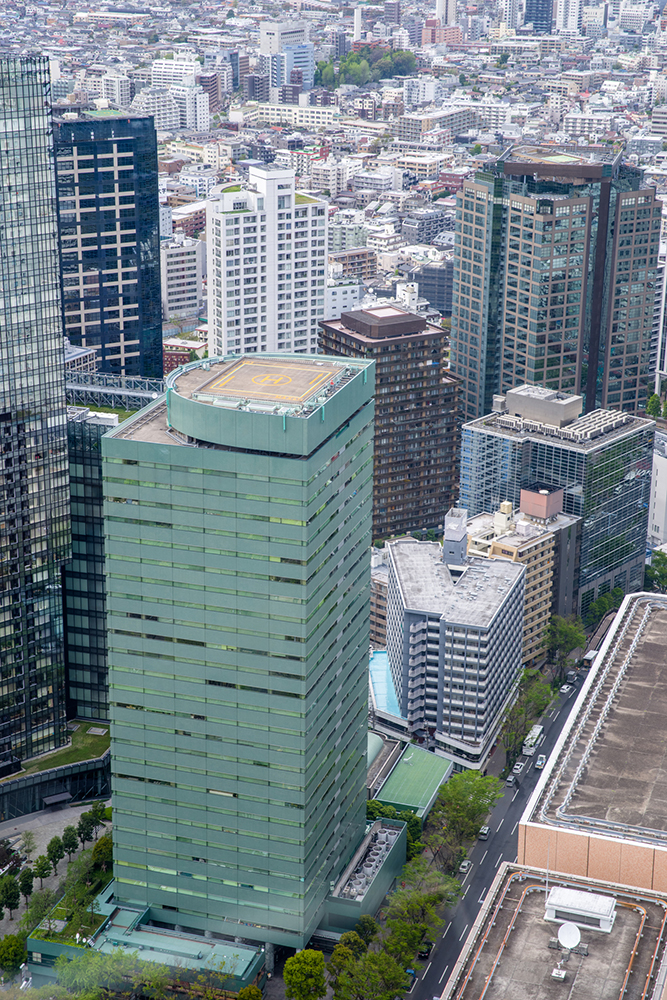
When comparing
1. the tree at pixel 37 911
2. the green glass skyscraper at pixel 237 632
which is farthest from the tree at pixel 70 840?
the green glass skyscraper at pixel 237 632

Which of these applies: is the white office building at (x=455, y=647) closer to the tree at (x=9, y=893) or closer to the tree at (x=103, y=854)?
the tree at (x=103, y=854)

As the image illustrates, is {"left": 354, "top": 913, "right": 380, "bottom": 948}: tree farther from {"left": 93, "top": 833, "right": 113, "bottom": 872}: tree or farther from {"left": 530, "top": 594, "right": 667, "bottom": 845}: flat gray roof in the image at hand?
{"left": 93, "top": 833, "right": 113, "bottom": 872}: tree

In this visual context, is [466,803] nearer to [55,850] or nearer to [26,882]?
[55,850]

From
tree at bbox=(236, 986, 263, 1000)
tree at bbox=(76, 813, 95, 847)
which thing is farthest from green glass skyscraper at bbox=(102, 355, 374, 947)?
tree at bbox=(76, 813, 95, 847)

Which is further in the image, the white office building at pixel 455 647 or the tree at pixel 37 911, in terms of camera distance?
the white office building at pixel 455 647

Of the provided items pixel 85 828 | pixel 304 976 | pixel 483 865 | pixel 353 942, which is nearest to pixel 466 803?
pixel 483 865

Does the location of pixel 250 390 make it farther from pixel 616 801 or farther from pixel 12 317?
pixel 616 801
